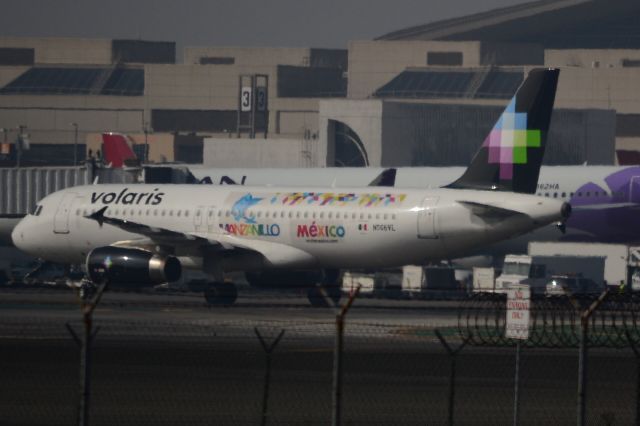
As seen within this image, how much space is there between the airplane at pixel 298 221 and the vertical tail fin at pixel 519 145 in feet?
0.10

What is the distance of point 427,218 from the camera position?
46.2m

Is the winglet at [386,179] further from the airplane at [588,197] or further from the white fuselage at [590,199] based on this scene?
the white fuselage at [590,199]

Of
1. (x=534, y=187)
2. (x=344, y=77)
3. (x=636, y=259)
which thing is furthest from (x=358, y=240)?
(x=344, y=77)

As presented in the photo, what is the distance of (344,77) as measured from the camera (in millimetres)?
166250

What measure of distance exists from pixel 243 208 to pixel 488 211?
25.2 feet

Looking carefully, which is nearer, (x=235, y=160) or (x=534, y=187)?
(x=534, y=187)

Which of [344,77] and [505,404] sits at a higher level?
[344,77]

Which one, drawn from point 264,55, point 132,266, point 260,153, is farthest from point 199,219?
point 264,55

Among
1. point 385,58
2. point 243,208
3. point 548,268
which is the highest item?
point 385,58

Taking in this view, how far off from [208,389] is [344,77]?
462 ft

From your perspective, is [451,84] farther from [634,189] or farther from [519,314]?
[519,314]

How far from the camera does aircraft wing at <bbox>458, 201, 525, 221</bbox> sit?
45.7 metres

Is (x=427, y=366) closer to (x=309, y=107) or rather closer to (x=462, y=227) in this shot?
(x=462, y=227)

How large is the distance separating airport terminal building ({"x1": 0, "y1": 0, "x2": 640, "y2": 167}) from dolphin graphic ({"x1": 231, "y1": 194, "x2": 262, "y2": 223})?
61865 millimetres
